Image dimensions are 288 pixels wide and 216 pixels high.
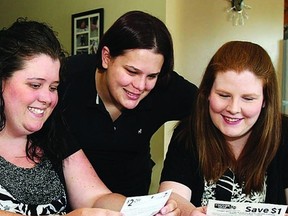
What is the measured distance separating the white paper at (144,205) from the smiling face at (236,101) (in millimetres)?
392

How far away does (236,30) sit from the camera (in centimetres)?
351

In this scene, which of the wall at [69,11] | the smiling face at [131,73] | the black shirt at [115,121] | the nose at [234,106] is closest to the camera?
the nose at [234,106]

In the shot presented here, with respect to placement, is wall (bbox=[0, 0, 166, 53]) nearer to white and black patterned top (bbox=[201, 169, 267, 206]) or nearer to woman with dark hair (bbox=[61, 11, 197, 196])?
woman with dark hair (bbox=[61, 11, 197, 196])

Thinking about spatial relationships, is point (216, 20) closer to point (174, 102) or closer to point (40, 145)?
point (174, 102)

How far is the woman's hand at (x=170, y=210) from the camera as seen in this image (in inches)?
55.4

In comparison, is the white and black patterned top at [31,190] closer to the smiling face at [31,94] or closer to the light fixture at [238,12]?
the smiling face at [31,94]

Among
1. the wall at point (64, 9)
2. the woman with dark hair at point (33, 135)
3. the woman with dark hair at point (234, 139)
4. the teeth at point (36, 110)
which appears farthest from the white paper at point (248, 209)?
the wall at point (64, 9)

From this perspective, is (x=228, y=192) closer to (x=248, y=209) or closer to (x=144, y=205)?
(x=248, y=209)

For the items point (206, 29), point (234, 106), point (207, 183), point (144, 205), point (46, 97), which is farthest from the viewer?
point (206, 29)

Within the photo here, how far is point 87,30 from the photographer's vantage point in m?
3.66

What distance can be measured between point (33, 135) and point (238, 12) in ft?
7.92

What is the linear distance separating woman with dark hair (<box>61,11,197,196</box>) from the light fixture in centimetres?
166

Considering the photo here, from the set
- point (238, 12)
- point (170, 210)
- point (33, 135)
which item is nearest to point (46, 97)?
point (33, 135)

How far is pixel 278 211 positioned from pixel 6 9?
4.38 meters
